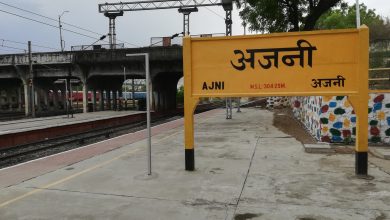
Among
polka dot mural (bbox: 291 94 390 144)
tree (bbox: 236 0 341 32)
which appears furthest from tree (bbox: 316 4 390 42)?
polka dot mural (bbox: 291 94 390 144)

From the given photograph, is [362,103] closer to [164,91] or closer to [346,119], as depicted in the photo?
[346,119]

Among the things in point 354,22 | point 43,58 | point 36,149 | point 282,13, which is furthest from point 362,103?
point 354,22

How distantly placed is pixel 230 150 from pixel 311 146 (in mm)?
2724

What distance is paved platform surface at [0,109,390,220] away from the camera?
20.8ft

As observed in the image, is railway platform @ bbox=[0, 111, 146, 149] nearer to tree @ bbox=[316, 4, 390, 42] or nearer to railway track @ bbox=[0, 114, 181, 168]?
railway track @ bbox=[0, 114, 181, 168]

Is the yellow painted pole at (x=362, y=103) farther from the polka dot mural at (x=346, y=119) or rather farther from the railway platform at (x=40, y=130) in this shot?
the railway platform at (x=40, y=130)

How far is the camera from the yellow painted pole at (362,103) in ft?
28.2

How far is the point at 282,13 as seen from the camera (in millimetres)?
25531

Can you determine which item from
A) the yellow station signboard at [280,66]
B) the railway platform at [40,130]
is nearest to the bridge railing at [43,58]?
the railway platform at [40,130]

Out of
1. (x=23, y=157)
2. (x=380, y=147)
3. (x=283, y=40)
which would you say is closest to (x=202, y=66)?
(x=283, y=40)

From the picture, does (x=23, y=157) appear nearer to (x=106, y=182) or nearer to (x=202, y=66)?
(x=106, y=182)

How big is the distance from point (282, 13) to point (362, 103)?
18.3 meters

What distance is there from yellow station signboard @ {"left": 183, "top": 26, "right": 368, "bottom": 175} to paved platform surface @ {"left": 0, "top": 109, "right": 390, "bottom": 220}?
1268 millimetres

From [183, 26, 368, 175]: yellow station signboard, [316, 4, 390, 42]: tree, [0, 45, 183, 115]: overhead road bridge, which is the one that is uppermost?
[316, 4, 390, 42]: tree
